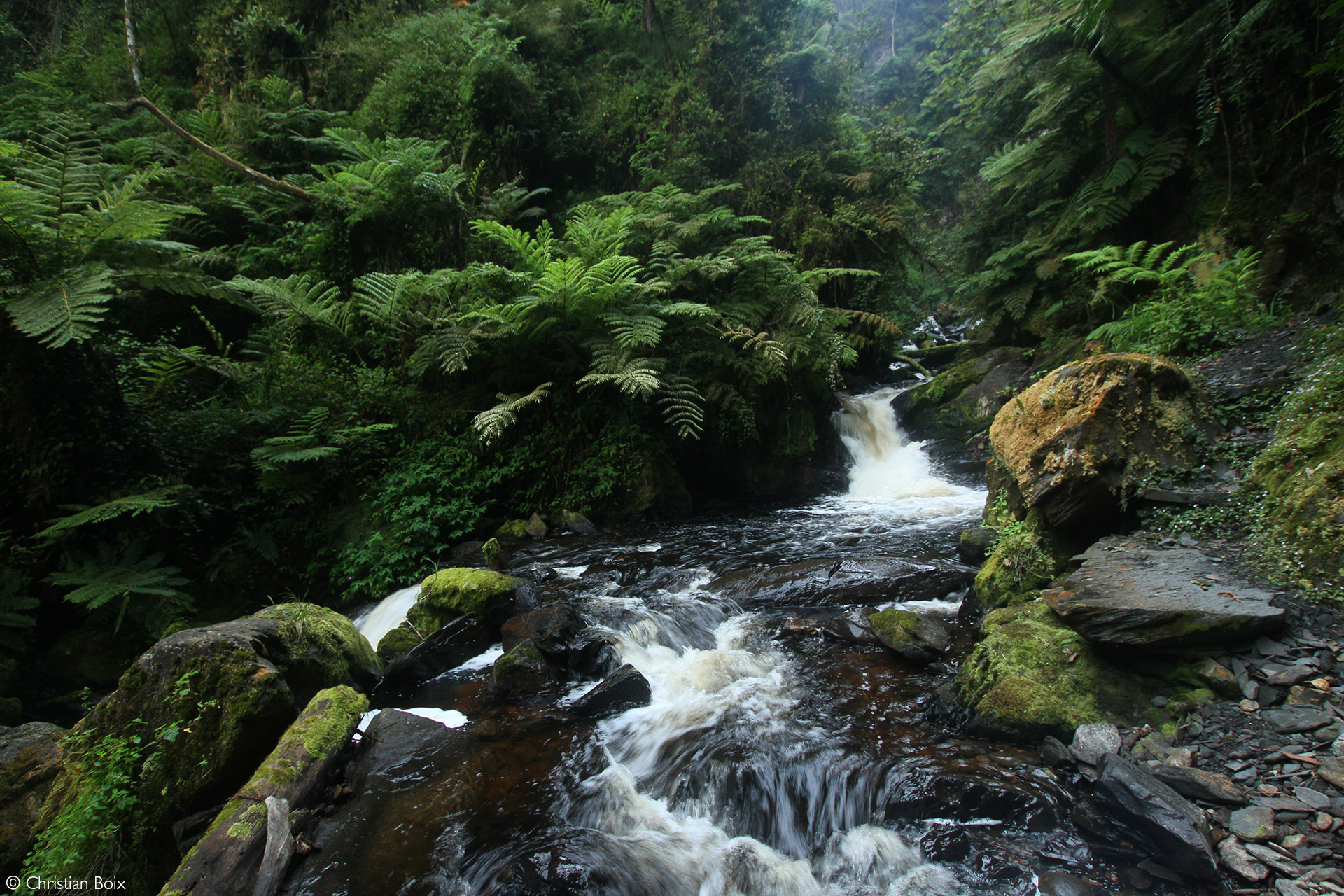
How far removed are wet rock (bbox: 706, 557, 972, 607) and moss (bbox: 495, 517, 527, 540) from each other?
267 centimetres

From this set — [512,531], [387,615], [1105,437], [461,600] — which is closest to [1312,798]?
[1105,437]

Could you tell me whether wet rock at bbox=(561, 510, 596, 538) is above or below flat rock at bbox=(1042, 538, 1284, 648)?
below

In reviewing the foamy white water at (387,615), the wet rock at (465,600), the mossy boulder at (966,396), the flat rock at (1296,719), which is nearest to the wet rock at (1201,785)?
the flat rock at (1296,719)

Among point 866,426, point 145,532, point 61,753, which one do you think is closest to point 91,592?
point 145,532

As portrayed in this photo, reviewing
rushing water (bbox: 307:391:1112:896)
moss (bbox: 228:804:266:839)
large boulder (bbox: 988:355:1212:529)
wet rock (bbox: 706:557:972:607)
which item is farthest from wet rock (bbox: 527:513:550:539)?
large boulder (bbox: 988:355:1212:529)

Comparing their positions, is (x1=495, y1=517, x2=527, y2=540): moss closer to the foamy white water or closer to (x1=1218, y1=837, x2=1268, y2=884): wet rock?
the foamy white water

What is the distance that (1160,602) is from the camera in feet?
8.98

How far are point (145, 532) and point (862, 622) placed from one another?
6409 mm

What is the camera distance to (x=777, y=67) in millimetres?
11203

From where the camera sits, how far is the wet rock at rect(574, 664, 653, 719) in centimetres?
353

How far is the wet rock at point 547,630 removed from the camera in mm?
3975

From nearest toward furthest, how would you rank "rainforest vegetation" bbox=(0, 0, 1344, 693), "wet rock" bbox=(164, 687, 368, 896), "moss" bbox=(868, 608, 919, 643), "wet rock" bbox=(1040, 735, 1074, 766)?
"wet rock" bbox=(164, 687, 368, 896) < "wet rock" bbox=(1040, 735, 1074, 766) < "moss" bbox=(868, 608, 919, 643) < "rainforest vegetation" bbox=(0, 0, 1344, 693)

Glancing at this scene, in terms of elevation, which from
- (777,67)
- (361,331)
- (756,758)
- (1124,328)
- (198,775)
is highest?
(777,67)

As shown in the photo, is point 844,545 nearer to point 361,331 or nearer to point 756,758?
point 756,758
